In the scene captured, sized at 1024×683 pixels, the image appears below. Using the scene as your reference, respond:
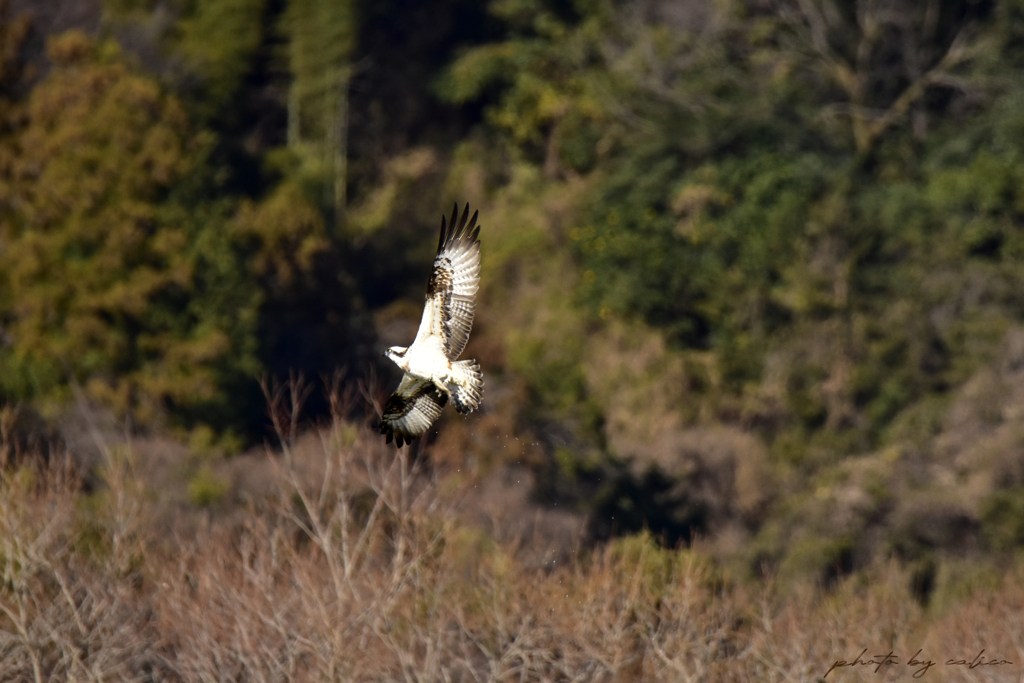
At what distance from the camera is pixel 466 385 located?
10.2 metres

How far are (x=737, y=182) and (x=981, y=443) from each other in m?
7.26

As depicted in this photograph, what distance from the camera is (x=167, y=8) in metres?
28.9

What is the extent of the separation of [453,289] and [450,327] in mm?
287

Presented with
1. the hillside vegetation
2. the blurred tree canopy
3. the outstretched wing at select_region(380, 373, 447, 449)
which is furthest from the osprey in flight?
the blurred tree canopy

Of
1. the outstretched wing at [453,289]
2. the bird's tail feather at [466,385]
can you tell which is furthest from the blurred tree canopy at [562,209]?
the outstretched wing at [453,289]

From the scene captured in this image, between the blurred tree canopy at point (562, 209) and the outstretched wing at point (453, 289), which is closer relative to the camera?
the outstretched wing at point (453, 289)

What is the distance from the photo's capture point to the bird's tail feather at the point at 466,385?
398 inches

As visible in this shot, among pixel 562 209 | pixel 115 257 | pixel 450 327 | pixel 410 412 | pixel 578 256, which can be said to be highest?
pixel 450 327

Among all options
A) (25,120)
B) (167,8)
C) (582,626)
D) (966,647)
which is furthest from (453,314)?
(167,8)

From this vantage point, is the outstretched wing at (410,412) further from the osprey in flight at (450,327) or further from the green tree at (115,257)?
the green tree at (115,257)

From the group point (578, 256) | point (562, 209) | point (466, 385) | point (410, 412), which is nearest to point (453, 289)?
point (466, 385)

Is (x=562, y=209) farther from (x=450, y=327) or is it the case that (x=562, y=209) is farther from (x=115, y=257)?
(x=450, y=327)

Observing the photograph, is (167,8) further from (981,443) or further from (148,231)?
(981,443)

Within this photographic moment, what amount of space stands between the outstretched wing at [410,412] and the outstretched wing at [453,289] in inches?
24.1
